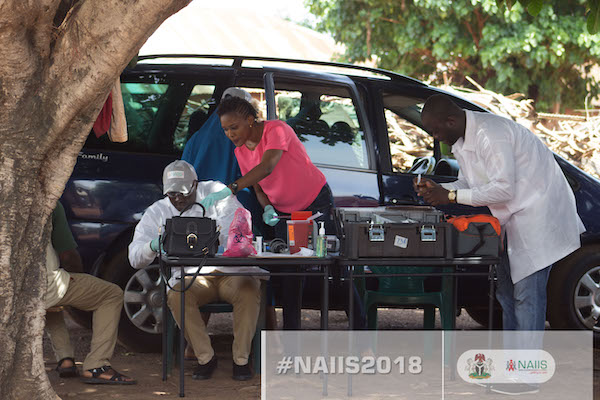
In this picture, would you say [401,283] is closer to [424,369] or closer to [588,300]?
[424,369]

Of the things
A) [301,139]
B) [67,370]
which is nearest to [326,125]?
[301,139]

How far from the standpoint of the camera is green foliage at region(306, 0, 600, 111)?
1612 cm

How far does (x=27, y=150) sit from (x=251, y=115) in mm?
1895

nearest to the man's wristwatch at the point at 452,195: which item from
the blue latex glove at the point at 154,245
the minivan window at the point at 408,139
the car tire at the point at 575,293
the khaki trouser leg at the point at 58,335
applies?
the car tire at the point at 575,293

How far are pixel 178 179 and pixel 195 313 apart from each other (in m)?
0.87

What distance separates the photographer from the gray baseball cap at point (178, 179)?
5480mm

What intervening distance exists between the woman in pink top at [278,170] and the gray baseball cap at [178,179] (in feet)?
1.33

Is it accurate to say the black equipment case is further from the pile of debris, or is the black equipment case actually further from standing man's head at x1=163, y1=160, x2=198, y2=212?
the pile of debris

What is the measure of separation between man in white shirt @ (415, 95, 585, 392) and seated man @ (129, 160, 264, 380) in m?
1.33

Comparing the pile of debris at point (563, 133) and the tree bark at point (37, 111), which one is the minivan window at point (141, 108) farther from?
the pile of debris at point (563, 133)

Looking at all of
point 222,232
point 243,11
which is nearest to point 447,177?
point 222,232

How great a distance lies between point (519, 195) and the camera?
5277mm

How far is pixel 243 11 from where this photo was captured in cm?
4188

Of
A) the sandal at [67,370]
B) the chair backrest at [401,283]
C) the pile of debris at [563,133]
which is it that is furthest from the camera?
the pile of debris at [563,133]
